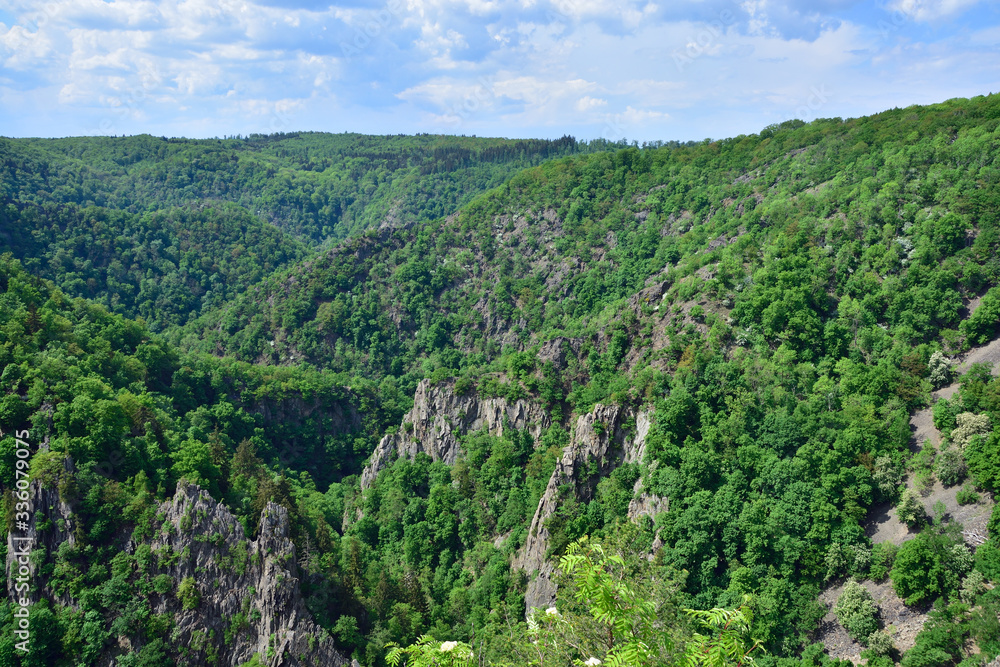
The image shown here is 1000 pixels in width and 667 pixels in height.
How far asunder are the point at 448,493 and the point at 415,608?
59.4 ft

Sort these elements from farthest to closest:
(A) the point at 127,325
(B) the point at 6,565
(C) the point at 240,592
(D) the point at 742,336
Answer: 1. (A) the point at 127,325
2. (D) the point at 742,336
3. (C) the point at 240,592
4. (B) the point at 6,565

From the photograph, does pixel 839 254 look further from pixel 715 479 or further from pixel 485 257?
pixel 485 257

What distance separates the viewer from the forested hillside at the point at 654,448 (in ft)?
161

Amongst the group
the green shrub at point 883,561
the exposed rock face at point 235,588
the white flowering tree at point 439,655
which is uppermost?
the white flowering tree at point 439,655

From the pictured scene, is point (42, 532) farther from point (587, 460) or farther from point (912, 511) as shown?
point (912, 511)

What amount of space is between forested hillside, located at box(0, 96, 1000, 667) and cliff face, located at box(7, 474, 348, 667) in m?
0.47

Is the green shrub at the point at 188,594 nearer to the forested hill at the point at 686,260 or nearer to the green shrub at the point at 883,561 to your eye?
the forested hill at the point at 686,260

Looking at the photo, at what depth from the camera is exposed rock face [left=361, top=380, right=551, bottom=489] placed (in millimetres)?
93125

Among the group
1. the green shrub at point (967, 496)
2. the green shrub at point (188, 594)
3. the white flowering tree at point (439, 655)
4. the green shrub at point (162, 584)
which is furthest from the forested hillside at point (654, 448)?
the green shrub at point (188, 594)

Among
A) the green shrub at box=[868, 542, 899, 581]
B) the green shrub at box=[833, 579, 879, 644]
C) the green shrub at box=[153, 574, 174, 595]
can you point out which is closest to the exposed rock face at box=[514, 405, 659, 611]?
the green shrub at box=[868, 542, 899, 581]

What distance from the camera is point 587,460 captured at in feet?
244

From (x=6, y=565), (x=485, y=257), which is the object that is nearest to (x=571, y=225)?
(x=485, y=257)

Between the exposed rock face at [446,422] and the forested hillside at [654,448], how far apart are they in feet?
1.24

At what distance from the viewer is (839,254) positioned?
82500 millimetres
